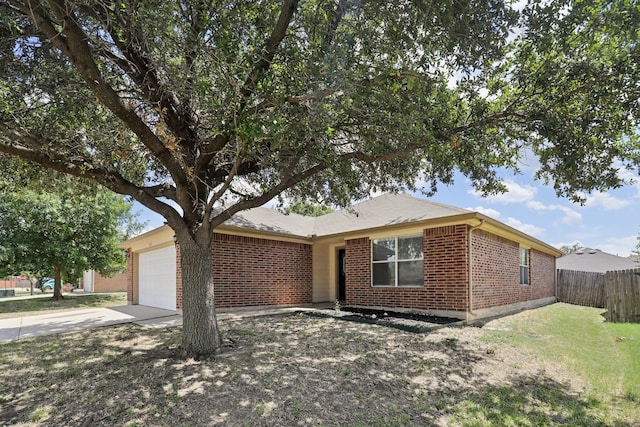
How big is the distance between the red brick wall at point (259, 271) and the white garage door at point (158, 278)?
5.97 feet

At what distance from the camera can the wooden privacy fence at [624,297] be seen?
34.0ft

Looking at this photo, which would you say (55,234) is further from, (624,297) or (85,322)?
(624,297)

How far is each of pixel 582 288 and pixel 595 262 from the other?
11.9 m

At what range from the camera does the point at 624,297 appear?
34.6ft

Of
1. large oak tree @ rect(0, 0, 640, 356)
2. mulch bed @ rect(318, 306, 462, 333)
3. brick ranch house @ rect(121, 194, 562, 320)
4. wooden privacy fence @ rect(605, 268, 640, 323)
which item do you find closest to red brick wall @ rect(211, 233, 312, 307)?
brick ranch house @ rect(121, 194, 562, 320)

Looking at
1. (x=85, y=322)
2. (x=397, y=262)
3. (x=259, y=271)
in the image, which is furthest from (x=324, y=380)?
(x=85, y=322)

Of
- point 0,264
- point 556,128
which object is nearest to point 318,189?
point 556,128

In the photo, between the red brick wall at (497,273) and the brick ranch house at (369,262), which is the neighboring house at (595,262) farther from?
the brick ranch house at (369,262)

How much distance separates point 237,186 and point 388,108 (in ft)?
14.1

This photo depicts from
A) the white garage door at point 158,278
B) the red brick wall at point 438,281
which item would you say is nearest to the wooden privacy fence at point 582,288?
the red brick wall at point 438,281

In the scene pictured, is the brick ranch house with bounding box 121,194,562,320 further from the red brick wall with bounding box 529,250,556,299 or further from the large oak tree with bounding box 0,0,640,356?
the large oak tree with bounding box 0,0,640,356

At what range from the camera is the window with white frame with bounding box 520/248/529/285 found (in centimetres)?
1354

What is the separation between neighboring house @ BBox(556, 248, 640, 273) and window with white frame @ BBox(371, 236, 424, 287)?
1934 cm

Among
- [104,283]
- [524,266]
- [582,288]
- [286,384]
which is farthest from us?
[104,283]
